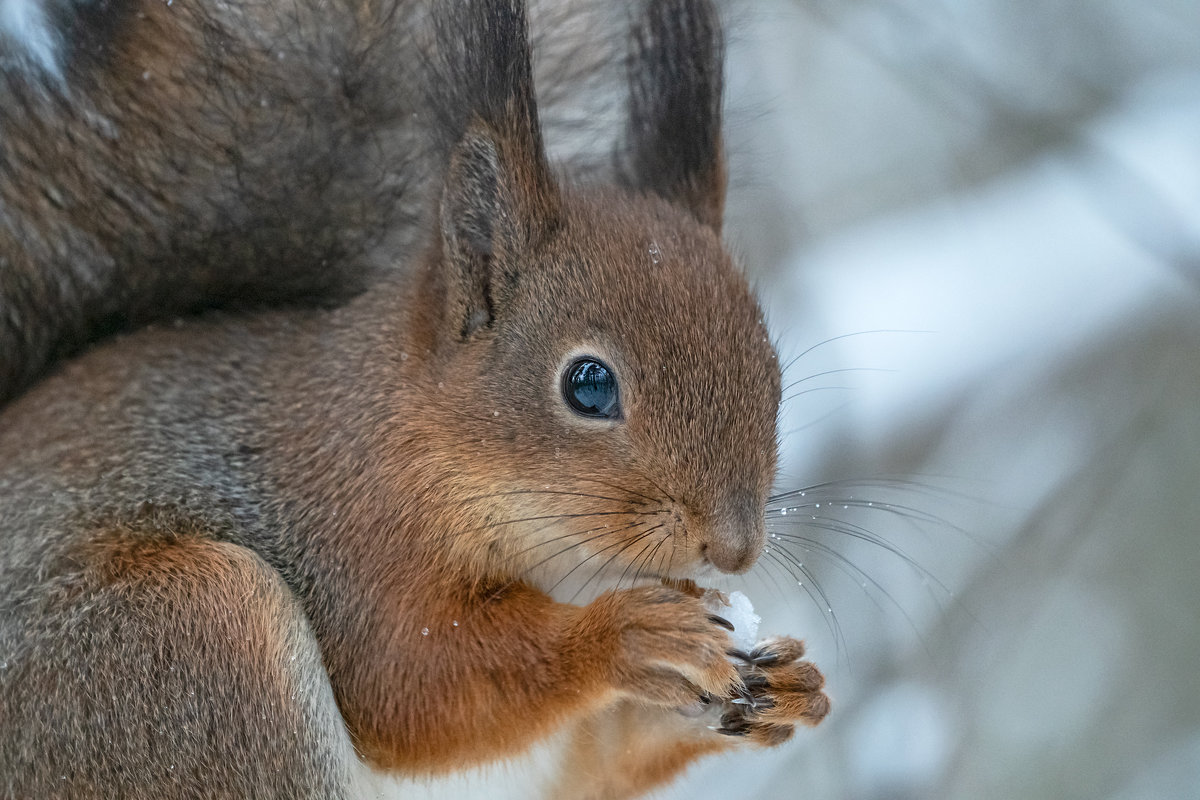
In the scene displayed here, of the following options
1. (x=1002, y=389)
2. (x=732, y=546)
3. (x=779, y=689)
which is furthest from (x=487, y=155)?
(x=1002, y=389)

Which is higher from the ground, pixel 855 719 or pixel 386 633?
pixel 386 633

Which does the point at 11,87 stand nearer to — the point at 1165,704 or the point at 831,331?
the point at 831,331

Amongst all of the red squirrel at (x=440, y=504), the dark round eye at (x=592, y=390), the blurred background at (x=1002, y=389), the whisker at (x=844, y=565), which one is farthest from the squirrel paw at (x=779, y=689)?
the blurred background at (x=1002, y=389)

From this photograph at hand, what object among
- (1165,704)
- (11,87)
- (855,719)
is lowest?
(1165,704)

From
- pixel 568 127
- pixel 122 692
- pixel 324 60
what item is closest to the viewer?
pixel 122 692

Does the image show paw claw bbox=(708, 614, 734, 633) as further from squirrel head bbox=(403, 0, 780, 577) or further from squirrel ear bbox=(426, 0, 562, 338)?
squirrel ear bbox=(426, 0, 562, 338)

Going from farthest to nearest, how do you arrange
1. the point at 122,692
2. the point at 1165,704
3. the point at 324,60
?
the point at 1165,704 → the point at 324,60 → the point at 122,692

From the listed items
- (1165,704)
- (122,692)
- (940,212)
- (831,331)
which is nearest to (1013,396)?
(831,331)
